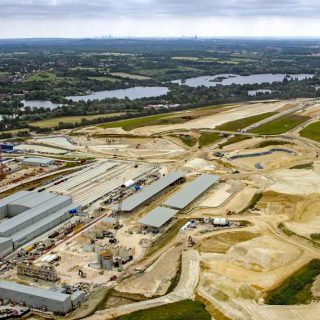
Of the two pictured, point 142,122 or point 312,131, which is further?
point 142,122

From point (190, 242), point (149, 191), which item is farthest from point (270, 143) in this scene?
point (190, 242)

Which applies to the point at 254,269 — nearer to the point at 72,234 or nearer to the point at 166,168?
the point at 72,234

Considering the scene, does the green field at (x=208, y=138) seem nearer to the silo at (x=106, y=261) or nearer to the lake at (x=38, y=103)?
the silo at (x=106, y=261)

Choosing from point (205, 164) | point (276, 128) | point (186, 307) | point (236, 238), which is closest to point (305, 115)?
point (276, 128)

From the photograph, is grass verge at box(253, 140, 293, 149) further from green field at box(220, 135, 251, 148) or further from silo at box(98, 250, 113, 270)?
silo at box(98, 250, 113, 270)

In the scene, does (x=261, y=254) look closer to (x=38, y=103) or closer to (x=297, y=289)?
Answer: (x=297, y=289)

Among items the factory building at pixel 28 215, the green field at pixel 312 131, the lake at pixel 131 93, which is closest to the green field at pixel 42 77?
the lake at pixel 131 93

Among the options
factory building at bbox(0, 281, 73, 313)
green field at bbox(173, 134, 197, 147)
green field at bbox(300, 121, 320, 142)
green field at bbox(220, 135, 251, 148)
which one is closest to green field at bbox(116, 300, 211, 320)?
factory building at bbox(0, 281, 73, 313)
